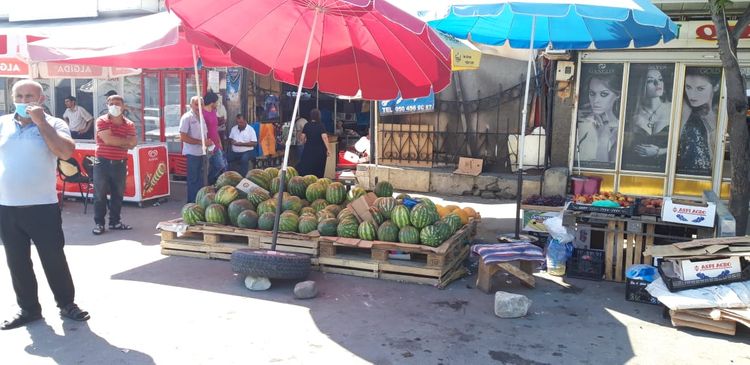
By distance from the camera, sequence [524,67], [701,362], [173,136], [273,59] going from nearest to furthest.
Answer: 1. [701,362]
2. [273,59]
3. [524,67]
4. [173,136]

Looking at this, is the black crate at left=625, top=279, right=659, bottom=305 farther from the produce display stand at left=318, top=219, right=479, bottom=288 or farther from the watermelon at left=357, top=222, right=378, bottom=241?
the watermelon at left=357, top=222, right=378, bottom=241

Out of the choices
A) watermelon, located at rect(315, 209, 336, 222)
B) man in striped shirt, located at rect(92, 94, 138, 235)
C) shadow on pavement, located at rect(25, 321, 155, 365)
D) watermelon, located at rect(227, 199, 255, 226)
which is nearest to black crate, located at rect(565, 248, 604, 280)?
watermelon, located at rect(315, 209, 336, 222)

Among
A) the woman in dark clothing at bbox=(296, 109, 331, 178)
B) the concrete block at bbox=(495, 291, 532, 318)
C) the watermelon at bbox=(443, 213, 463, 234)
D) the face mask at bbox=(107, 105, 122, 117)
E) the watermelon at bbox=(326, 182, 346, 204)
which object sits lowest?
the concrete block at bbox=(495, 291, 532, 318)

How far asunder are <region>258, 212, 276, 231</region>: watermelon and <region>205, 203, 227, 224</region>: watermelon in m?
0.51

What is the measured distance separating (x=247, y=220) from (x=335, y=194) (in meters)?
1.13

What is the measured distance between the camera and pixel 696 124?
34.2 ft

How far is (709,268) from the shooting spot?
522 cm

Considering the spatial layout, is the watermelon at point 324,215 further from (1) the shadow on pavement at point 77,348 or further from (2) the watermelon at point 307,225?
(1) the shadow on pavement at point 77,348

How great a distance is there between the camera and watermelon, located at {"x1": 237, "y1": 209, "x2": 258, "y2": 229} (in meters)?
6.77

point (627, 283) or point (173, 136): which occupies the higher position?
point (173, 136)

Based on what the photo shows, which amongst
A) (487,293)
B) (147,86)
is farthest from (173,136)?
(487,293)

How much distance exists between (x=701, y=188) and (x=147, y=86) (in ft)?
40.1

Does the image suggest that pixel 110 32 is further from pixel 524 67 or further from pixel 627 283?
pixel 524 67

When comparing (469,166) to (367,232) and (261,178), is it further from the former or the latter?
(367,232)
